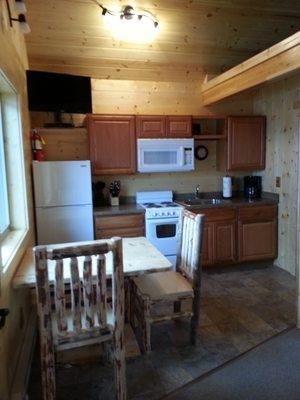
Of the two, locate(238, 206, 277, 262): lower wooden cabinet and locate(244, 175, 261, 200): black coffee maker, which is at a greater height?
locate(244, 175, 261, 200): black coffee maker

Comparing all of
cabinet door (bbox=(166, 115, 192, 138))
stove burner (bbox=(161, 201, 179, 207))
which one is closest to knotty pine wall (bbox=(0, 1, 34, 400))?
stove burner (bbox=(161, 201, 179, 207))

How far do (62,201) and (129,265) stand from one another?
164 cm

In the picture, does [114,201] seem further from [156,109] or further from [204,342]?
[204,342]

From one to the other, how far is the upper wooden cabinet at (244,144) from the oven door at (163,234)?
1161mm

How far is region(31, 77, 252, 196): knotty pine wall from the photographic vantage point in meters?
4.02

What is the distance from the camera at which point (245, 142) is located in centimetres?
423

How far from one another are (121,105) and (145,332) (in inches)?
113

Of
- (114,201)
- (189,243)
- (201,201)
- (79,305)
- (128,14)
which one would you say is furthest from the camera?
(201,201)

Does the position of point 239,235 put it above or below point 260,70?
below

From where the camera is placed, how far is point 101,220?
12.0 feet

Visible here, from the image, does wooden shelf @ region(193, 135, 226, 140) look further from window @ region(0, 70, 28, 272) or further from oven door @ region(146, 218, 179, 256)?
window @ region(0, 70, 28, 272)

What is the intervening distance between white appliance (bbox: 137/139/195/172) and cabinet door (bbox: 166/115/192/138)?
0.31 ft

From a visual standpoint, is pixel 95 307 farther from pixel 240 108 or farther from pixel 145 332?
pixel 240 108

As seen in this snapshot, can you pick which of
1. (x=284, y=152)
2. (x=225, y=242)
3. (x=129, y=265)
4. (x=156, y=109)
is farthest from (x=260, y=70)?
(x=129, y=265)
